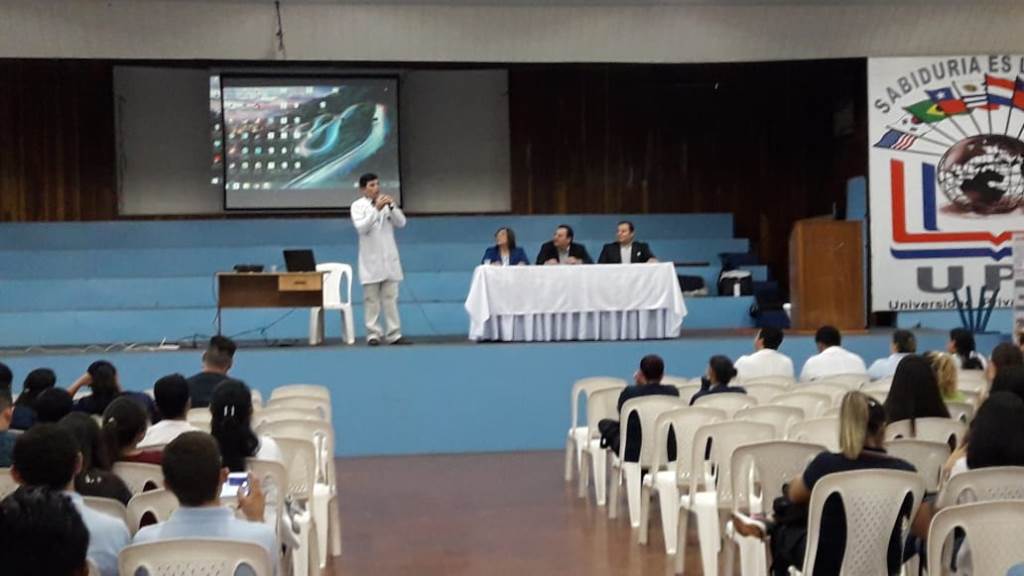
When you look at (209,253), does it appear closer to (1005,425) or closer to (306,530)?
(306,530)

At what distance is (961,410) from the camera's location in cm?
598

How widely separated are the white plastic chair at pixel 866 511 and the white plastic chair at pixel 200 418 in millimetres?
2945

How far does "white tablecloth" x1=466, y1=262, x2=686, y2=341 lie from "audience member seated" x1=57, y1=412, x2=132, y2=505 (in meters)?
6.30

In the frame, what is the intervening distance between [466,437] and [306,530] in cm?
508

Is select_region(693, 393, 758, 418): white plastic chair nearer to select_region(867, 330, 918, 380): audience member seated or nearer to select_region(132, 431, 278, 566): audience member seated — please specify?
select_region(867, 330, 918, 380): audience member seated

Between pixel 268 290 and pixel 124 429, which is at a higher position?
pixel 268 290

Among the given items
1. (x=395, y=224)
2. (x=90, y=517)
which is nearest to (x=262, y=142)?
(x=395, y=224)

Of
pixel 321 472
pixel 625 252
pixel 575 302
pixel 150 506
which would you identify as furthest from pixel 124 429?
pixel 625 252

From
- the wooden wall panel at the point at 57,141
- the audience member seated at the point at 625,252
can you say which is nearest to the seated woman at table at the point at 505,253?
the audience member seated at the point at 625,252

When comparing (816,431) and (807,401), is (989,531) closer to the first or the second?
(816,431)

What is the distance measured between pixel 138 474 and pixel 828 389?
4027 millimetres

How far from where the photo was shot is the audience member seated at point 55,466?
11.1ft

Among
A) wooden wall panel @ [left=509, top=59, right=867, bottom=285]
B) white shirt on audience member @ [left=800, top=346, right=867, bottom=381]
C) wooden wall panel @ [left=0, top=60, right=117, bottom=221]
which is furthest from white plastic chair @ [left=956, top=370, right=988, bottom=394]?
wooden wall panel @ [left=0, top=60, right=117, bottom=221]

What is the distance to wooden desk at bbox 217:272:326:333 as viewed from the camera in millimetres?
10305
